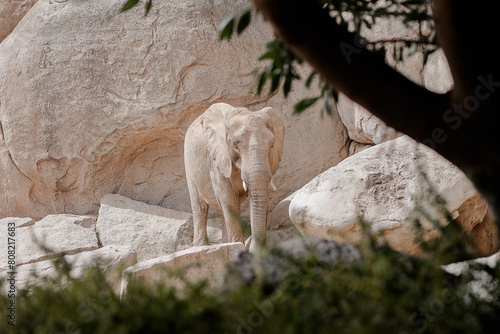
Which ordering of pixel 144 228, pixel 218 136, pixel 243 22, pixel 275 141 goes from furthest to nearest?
pixel 144 228 → pixel 218 136 → pixel 275 141 → pixel 243 22

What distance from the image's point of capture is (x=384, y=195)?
20.0ft

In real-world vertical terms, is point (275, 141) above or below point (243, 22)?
below

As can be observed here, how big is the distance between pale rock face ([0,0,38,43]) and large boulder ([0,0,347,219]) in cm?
81

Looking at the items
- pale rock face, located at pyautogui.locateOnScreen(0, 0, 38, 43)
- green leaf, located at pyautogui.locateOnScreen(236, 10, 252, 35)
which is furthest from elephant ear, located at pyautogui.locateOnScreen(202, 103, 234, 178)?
green leaf, located at pyautogui.locateOnScreen(236, 10, 252, 35)

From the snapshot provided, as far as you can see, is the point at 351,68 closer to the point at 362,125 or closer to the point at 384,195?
the point at 384,195

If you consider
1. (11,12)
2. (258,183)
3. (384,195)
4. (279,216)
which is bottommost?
(279,216)

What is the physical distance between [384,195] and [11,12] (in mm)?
6508

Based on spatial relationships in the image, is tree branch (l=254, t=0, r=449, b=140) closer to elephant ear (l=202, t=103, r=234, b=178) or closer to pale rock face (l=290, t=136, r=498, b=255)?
pale rock face (l=290, t=136, r=498, b=255)

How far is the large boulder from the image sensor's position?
28.9ft

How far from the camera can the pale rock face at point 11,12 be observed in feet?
33.1

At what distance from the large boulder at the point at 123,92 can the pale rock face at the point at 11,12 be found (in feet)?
2.65

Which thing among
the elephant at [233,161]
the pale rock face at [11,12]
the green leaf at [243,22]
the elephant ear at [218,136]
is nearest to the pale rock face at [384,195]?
the elephant at [233,161]

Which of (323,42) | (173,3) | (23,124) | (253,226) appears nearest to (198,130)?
(253,226)

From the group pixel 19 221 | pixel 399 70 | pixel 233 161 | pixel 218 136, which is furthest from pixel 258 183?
pixel 19 221
